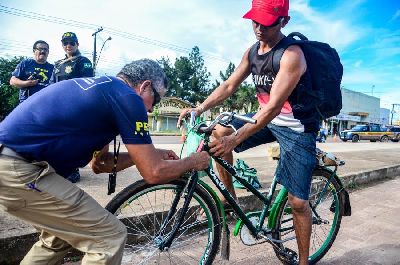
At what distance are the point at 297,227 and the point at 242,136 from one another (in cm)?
99

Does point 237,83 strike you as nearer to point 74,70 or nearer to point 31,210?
point 31,210

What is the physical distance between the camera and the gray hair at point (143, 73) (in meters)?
1.99

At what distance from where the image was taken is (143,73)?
1.99 m

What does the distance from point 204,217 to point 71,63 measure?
324 cm

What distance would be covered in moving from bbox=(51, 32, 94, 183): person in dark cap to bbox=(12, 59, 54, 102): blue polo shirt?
350 mm

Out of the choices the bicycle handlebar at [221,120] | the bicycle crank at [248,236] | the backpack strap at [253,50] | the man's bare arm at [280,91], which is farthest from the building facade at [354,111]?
the bicycle handlebar at [221,120]

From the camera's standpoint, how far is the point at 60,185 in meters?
1.74

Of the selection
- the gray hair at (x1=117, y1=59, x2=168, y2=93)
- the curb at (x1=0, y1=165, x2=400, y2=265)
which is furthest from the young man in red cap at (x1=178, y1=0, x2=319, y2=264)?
the curb at (x1=0, y1=165, x2=400, y2=265)

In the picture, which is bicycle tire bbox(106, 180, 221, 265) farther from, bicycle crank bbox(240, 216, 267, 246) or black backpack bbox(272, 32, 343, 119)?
black backpack bbox(272, 32, 343, 119)

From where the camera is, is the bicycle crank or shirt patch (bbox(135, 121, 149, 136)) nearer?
shirt patch (bbox(135, 121, 149, 136))

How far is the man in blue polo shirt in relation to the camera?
1.69 meters

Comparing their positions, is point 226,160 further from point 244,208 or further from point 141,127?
point 244,208

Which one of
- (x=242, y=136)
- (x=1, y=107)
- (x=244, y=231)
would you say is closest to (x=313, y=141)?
(x=242, y=136)

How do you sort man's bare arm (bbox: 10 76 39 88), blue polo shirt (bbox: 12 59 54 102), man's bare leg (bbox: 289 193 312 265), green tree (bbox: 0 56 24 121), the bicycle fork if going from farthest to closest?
green tree (bbox: 0 56 24 121), blue polo shirt (bbox: 12 59 54 102), man's bare arm (bbox: 10 76 39 88), man's bare leg (bbox: 289 193 312 265), the bicycle fork
